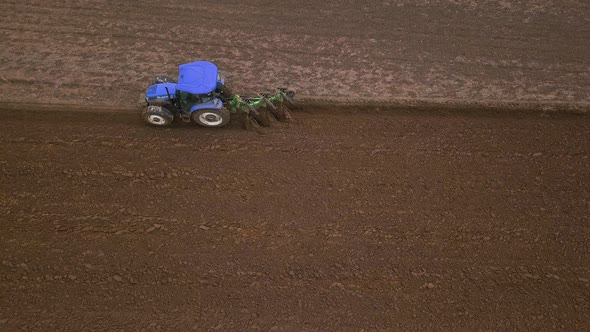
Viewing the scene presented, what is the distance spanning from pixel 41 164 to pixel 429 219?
16.9 ft

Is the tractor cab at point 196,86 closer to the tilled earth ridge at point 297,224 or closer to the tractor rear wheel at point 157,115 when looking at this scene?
the tractor rear wheel at point 157,115

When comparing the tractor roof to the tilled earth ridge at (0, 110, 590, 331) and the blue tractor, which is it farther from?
the tilled earth ridge at (0, 110, 590, 331)

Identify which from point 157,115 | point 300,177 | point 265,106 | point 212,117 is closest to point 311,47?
point 265,106

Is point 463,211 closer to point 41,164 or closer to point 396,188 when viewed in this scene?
point 396,188

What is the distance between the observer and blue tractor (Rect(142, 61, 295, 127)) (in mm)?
5911

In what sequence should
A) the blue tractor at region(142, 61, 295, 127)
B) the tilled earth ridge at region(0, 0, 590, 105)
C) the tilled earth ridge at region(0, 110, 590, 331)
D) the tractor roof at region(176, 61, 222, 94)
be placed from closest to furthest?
the tilled earth ridge at region(0, 110, 590, 331) → the tractor roof at region(176, 61, 222, 94) → the blue tractor at region(142, 61, 295, 127) → the tilled earth ridge at region(0, 0, 590, 105)

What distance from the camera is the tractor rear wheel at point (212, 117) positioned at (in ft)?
20.0

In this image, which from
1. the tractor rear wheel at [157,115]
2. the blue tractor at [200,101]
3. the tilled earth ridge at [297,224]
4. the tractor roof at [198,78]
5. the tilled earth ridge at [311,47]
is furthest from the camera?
the tilled earth ridge at [311,47]

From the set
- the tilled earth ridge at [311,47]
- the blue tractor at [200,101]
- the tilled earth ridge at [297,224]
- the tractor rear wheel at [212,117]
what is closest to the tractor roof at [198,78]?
the blue tractor at [200,101]

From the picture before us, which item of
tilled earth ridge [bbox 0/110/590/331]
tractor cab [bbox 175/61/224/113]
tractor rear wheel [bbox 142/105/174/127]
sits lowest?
tilled earth ridge [bbox 0/110/590/331]

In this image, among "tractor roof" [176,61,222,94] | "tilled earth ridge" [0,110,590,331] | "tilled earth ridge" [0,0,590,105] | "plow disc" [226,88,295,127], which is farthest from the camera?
"tilled earth ridge" [0,0,590,105]

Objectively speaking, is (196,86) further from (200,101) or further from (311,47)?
(311,47)

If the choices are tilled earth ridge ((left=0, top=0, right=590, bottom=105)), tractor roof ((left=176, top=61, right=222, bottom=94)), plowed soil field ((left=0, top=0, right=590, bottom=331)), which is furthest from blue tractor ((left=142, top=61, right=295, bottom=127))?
tilled earth ridge ((left=0, top=0, right=590, bottom=105))

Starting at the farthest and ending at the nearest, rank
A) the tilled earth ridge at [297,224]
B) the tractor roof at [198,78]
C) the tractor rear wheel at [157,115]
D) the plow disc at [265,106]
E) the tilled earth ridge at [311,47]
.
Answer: the tilled earth ridge at [311,47], the plow disc at [265,106], the tractor rear wheel at [157,115], the tractor roof at [198,78], the tilled earth ridge at [297,224]
